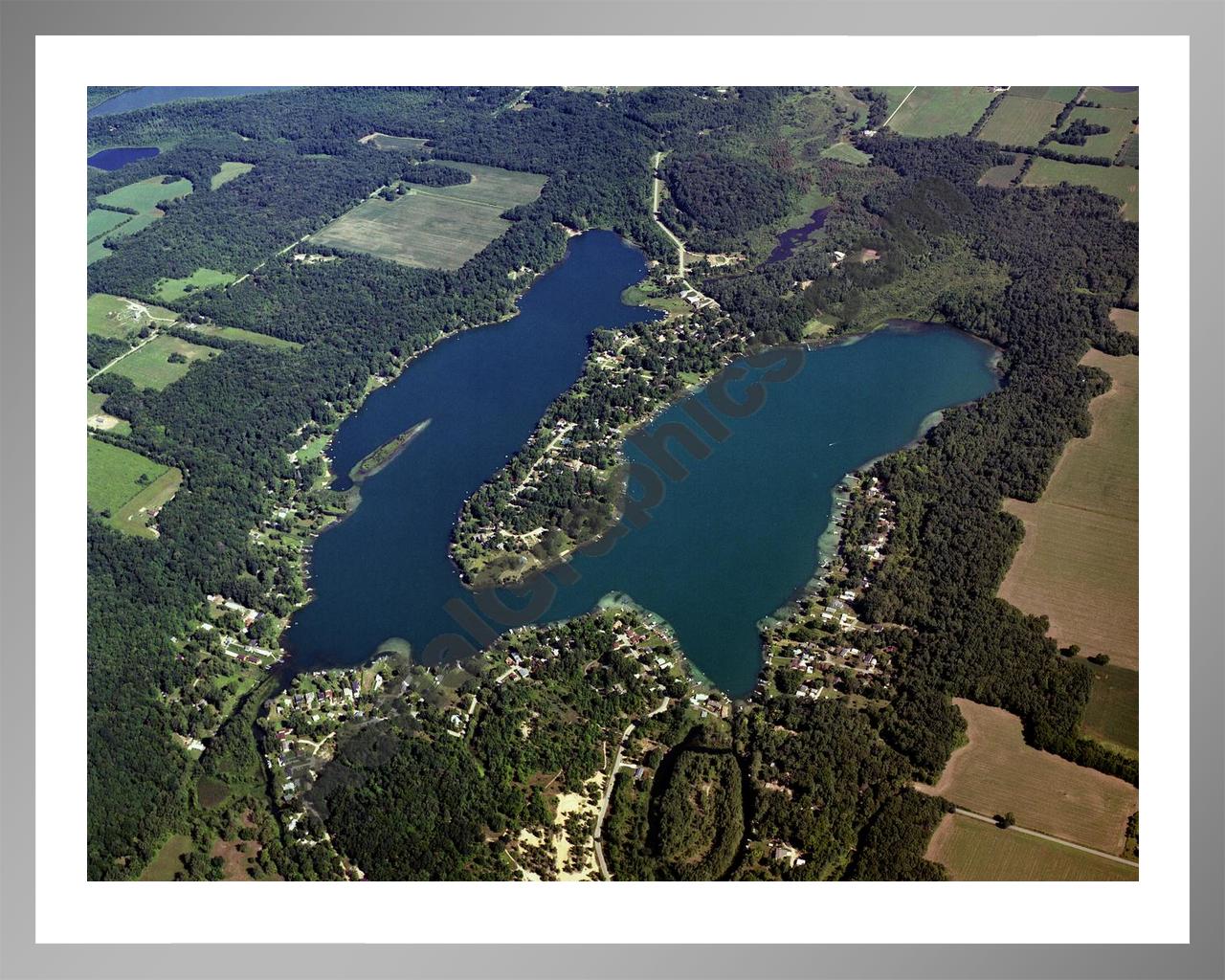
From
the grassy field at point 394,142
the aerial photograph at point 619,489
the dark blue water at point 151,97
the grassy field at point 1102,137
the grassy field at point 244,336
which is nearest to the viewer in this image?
the aerial photograph at point 619,489

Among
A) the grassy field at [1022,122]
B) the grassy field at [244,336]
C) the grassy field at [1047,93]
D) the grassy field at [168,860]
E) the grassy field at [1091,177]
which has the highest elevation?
Result: the grassy field at [1047,93]

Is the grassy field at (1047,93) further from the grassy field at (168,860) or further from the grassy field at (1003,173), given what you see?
the grassy field at (168,860)

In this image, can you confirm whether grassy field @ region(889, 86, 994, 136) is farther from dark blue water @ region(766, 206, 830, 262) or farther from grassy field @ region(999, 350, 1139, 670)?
grassy field @ region(999, 350, 1139, 670)

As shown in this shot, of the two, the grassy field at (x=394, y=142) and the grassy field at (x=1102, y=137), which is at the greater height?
the grassy field at (x=394, y=142)

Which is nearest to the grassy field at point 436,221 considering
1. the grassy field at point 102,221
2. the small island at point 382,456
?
the grassy field at point 102,221

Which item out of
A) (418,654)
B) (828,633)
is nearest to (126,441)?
(418,654)

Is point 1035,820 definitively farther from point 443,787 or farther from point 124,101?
point 124,101

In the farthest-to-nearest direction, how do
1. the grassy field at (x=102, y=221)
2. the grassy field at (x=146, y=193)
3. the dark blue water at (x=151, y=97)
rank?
1. the dark blue water at (x=151, y=97)
2. the grassy field at (x=146, y=193)
3. the grassy field at (x=102, y=221)

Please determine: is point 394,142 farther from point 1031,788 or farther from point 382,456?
point 1031,788
